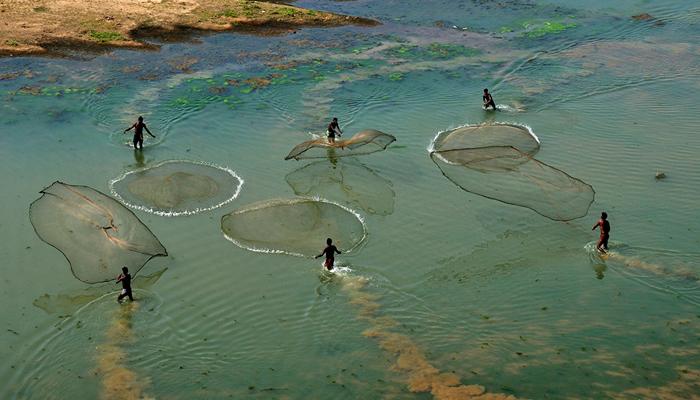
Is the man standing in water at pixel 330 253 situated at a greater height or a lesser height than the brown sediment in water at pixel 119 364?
greater

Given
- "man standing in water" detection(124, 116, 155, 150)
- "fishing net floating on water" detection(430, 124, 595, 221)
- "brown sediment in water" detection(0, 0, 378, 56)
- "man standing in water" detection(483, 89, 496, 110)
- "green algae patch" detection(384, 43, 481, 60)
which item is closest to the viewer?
"fishing net floating on water" detection(430, 124, 595, 221)

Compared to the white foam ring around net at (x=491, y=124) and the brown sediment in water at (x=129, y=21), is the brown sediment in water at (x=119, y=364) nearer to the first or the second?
the white foam ring around net at (x=491, y=124)

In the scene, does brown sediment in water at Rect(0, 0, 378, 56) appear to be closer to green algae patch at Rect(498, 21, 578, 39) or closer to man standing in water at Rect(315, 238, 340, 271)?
green algae patch at Rect(498, 21, 578, 39)

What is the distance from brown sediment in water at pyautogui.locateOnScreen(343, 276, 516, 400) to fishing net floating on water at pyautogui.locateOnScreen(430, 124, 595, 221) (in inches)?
220

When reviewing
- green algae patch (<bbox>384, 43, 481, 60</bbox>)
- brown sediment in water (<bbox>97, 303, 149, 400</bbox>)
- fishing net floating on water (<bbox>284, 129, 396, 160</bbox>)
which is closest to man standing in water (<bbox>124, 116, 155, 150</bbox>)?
fishing net floating on water (<bbox>284, 129, 396, 160</bbox>)

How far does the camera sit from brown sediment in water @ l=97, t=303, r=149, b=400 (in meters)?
12.4

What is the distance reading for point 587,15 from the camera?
35.4 m

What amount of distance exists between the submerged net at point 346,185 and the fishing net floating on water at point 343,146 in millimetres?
573

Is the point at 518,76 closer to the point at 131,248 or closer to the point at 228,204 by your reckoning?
the point at 228,204

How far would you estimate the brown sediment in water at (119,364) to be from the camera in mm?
12402

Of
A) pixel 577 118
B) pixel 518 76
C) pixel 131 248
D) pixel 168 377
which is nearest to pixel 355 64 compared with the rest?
pixel 518 76

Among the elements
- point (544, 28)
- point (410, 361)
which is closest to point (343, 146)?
point (410, 361)

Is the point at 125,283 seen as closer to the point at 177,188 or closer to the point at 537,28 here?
the point at 177,188

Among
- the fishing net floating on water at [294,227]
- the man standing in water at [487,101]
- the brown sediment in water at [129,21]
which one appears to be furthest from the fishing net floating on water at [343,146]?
the brown sediment in water at [129,21]
